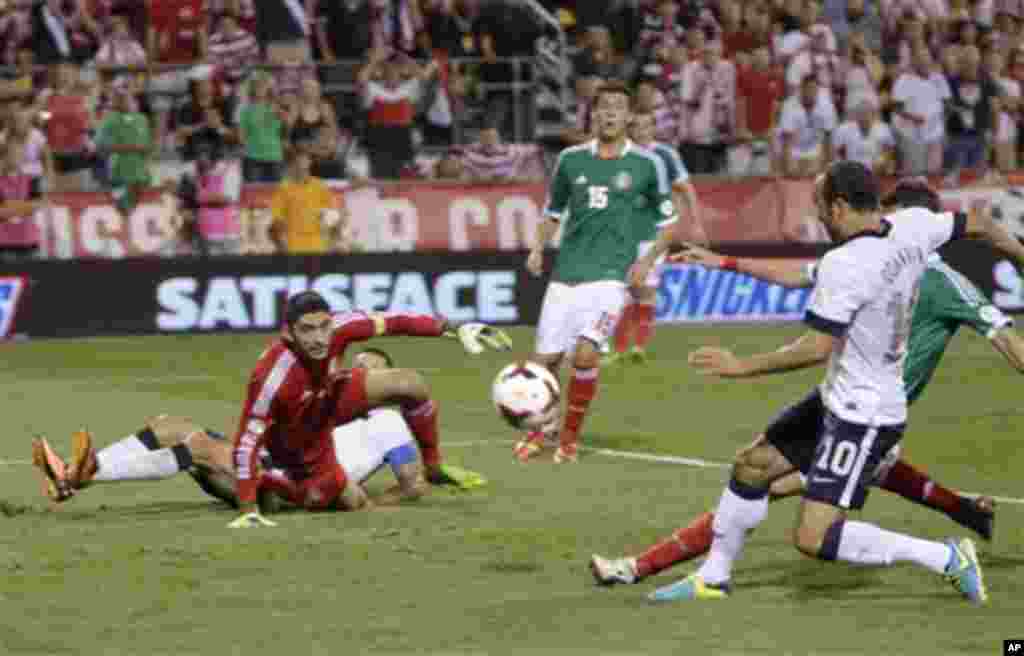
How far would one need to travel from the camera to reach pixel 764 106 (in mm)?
28047

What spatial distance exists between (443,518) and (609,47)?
17.1 metres

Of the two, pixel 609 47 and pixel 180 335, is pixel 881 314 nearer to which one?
pixel 180 335

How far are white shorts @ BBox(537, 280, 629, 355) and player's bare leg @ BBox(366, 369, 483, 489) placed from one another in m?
1.74

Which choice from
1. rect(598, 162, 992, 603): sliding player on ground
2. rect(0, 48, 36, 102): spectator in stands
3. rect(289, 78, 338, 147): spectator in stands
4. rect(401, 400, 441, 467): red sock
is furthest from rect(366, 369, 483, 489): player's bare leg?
rect(0, 48, 36, 102): spectator in stands

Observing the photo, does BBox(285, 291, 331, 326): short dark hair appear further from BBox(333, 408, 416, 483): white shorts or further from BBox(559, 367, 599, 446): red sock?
BBox(559, 367, 599, 446): red sock

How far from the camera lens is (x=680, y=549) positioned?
9930 mm

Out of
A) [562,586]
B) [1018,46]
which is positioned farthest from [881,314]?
[1018,46]

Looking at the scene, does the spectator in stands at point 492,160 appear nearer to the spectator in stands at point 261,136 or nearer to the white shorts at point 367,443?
the spectator in stands at point 261,136

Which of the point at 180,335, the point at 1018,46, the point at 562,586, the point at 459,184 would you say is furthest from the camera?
the point at 1018,46

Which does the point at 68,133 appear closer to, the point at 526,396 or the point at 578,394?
the point at 578,394

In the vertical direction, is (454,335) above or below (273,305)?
above

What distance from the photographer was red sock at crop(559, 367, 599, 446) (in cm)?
1484

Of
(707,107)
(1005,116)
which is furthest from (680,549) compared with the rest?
(1005,116)

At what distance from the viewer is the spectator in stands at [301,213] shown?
83.3 feet
